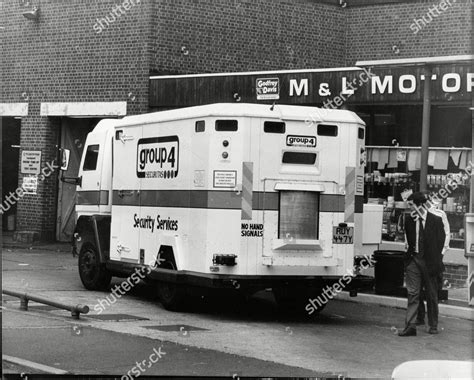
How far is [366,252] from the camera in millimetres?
14992

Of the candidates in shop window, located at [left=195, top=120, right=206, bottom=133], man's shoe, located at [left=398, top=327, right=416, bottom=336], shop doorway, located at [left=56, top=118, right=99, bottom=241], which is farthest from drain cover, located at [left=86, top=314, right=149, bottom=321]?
shop doorway, located at [left=56, top=118, right=99, bottom=241]

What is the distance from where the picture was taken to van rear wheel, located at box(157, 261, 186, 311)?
13328mm

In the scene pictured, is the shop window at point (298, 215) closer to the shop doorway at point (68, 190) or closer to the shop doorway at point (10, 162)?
the shop doorway at point (68, 190)

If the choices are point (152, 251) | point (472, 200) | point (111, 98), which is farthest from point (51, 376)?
point (111, 98)

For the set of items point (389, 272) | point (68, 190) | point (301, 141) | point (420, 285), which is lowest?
point (389, 272)

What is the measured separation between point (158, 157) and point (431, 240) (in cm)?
428

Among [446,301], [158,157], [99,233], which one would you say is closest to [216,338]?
[158,157]

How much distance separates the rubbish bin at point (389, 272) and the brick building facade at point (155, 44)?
9351 mm

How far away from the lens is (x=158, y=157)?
13719mm

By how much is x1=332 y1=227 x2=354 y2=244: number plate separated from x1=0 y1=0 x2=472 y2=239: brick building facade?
10.9 metres

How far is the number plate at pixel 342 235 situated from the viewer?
42.7 ft

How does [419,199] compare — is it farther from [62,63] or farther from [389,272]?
[62,63]

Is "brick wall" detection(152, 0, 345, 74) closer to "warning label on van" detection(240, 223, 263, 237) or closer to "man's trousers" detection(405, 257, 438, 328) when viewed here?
"warning label on van" detection(240, 223, 263, 237)

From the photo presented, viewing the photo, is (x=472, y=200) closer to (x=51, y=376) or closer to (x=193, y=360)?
(x=193, y=360)
